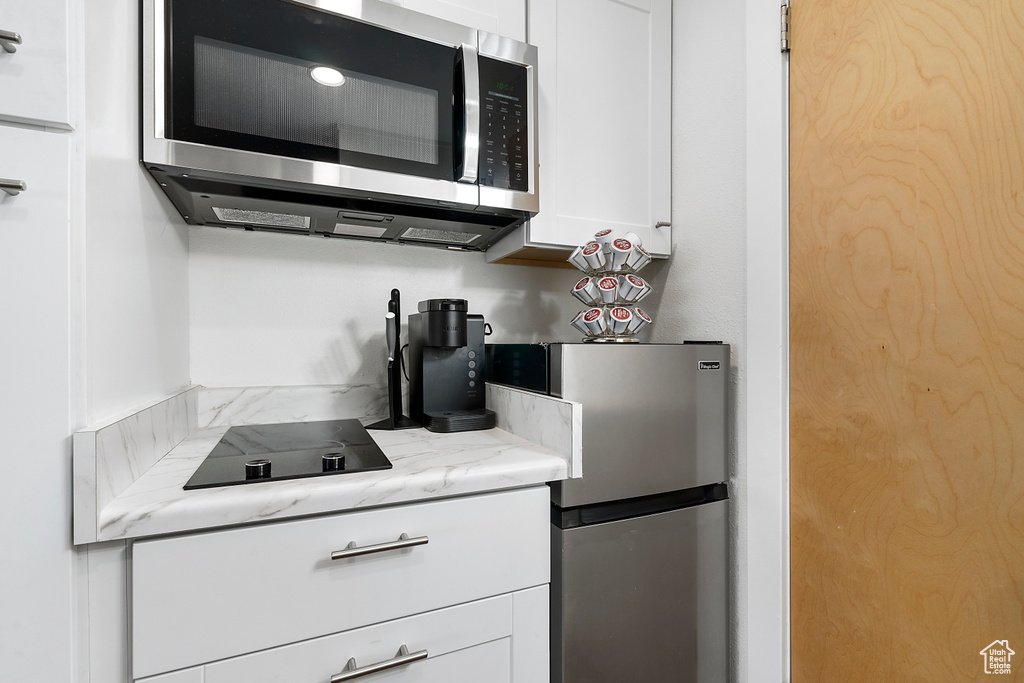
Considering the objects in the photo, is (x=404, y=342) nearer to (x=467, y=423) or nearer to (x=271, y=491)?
(x=467, y=423)

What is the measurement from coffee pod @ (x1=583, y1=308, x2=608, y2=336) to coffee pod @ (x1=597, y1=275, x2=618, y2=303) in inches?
1.5

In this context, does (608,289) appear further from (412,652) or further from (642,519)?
(412,652)

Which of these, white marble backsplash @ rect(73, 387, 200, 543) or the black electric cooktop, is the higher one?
white marble backsplash @ rect(73, 387, 200, 543)

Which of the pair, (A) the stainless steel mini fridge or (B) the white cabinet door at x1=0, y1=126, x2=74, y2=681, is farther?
(A) the stainless steel mini fridge

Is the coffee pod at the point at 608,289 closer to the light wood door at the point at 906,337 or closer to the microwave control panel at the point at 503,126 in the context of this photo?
the microwave control panel at the point at 503,126

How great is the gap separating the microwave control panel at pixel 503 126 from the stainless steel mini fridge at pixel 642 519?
1.44ft

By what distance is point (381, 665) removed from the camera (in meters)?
0.71

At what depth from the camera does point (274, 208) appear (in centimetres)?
102

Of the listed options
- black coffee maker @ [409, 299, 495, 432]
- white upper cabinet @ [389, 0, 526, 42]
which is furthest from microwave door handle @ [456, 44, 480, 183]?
black coffee maker @ [409, 299, 495, 432]

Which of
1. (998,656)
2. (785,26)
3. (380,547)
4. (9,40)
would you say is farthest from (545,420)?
(785,26)

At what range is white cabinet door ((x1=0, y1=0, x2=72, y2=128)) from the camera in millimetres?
545

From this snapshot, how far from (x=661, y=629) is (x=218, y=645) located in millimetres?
855

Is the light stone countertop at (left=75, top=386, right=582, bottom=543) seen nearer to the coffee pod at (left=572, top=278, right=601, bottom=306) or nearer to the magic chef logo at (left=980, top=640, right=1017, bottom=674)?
the coffee pod at (left=572, top=278, right=601, bottom=306)

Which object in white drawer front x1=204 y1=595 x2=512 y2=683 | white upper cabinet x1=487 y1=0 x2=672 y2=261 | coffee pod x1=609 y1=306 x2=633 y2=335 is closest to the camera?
white drawer front x1=204 y1=595 x2=512 y2=683
